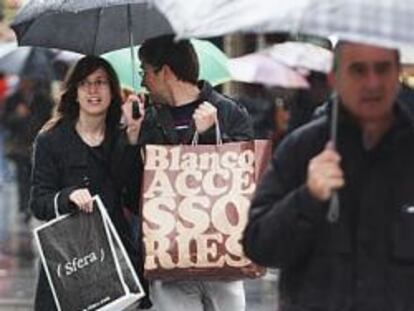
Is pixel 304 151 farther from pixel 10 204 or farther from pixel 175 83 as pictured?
pixel 10 204

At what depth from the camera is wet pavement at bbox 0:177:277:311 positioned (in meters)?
10.1

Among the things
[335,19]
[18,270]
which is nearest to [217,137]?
[335,19]

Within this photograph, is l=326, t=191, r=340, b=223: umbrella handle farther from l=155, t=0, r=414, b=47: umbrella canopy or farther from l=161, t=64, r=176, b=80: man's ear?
l=161, t=64, r=176, b=80: man's ear

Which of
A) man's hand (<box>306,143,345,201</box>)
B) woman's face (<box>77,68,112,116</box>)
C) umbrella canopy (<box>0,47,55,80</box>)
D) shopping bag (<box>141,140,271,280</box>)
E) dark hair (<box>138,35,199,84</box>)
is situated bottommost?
shopping bag (<box>141,140,271,280</box>)

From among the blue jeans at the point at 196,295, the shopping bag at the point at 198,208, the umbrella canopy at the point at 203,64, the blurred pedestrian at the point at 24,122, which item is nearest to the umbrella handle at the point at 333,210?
the shopping bag at the point at 198,208

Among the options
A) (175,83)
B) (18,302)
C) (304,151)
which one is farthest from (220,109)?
(18,302)

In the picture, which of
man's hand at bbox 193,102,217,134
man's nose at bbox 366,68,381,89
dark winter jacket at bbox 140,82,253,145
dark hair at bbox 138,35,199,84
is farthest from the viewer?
dark hair at bbox 138,35,199,84

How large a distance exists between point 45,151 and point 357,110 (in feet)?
8.30

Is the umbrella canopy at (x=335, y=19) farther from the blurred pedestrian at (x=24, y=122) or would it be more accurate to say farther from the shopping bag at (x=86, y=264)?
the blurred pedestrian at (x=24, y=122)

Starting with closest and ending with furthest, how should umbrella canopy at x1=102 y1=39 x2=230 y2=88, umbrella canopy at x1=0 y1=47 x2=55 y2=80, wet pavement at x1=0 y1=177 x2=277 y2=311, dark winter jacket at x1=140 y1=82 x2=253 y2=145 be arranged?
dark winter jacket at x1=140 y1=82 x2=253 y2=145, umbrella canopy at x1=102 y1=39 x2=230 y2=88, wet pavement at x1=0 y1=177 x2=277 y2=311, umbrella canopy at x1=0 y1=47 x2=55 y2=80

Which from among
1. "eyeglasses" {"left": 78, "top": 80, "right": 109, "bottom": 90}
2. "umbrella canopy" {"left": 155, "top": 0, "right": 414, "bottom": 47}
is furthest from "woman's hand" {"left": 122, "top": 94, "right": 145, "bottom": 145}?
"umbrella canopy" {"left": 155, "top": 0, "right": 414, "bottom": 47}

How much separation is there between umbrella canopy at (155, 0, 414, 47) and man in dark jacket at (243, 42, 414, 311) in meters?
0.24

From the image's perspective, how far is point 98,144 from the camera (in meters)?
6.26

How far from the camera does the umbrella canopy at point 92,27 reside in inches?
281
